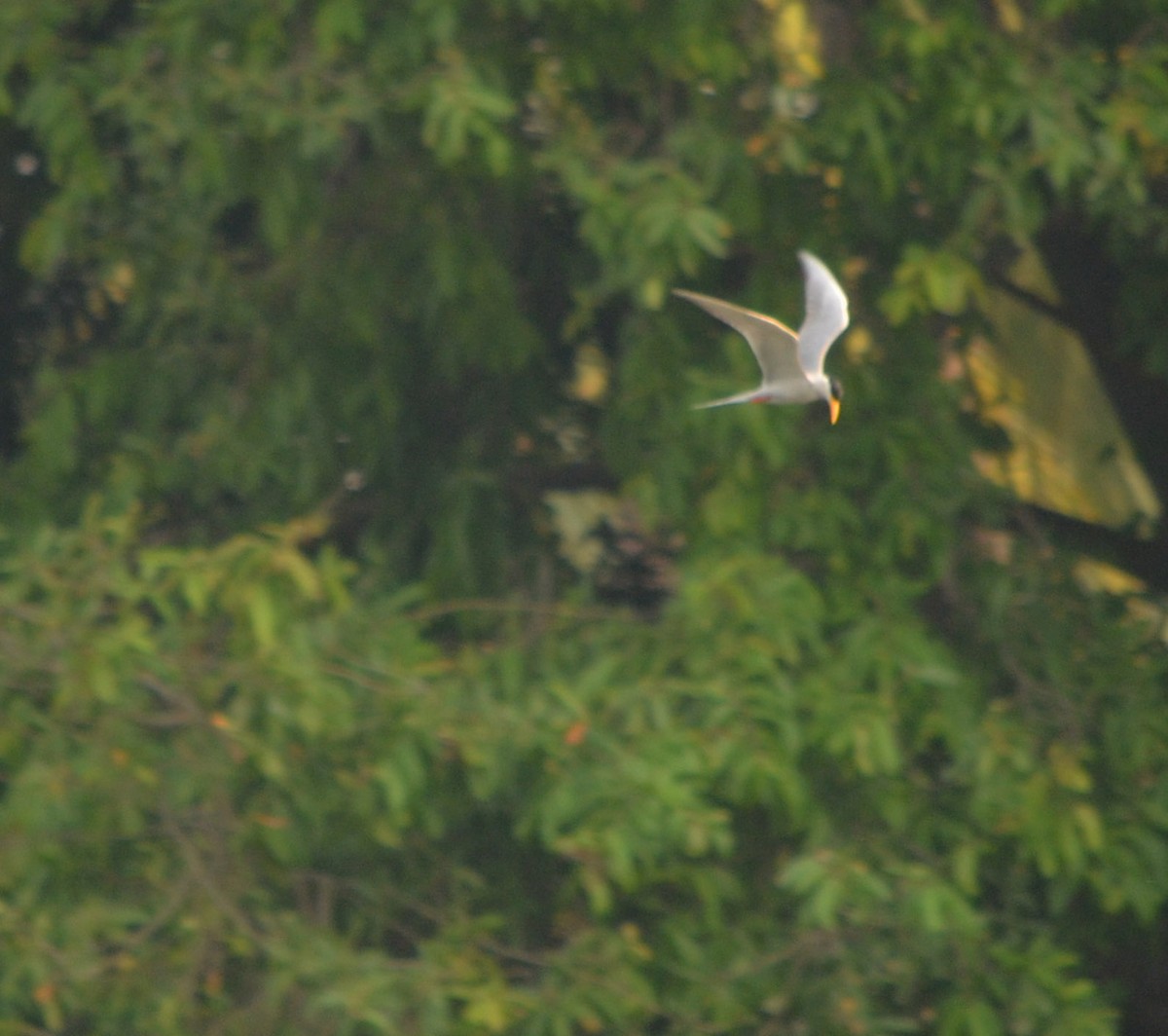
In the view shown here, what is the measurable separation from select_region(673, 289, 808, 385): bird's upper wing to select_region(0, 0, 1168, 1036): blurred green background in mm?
503

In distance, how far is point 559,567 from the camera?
5199mm

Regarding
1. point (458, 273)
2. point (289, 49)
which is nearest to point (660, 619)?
point (458, 273)

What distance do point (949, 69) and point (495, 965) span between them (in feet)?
7.03

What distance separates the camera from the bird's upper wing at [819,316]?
12.3ft

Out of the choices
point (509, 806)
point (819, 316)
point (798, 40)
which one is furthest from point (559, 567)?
point (819, 316)

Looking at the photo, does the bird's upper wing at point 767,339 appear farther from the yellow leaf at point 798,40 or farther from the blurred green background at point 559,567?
the yellow leaf at point 798,40

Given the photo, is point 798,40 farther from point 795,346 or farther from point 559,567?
point 795,346

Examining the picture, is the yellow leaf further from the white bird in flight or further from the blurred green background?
the white bird in flight

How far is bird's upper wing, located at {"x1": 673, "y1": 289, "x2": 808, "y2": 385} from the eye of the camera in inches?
143

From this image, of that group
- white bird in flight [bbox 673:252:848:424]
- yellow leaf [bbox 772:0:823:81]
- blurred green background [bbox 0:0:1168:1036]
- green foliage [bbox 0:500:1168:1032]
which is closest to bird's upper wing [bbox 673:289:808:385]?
white bird in flight [bbox 673:252:848:424]

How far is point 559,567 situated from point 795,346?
1618 millimetres

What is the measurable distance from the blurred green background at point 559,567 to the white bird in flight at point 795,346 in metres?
0.45

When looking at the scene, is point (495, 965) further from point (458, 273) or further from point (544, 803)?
point (458, 273)

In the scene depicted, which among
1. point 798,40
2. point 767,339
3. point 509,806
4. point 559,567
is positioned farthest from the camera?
point 559,567
